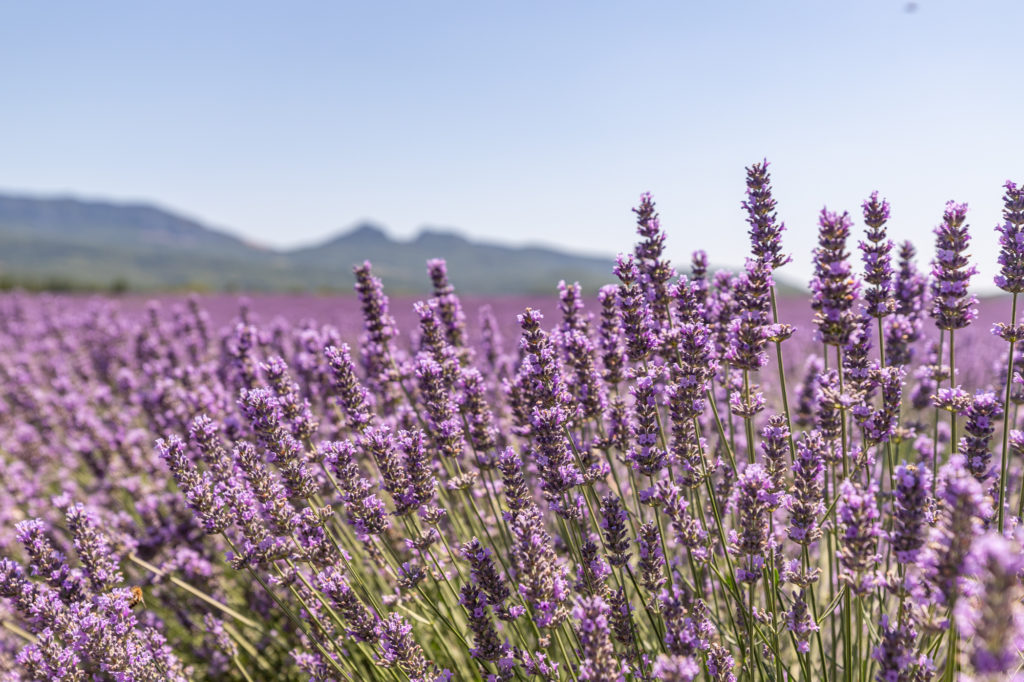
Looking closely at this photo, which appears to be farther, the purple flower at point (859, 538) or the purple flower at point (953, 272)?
the purple flower at point (953, 272)

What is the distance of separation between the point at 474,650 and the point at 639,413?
140 cm

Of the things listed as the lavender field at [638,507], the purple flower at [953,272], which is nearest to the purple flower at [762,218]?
the lavender field at [638,507]

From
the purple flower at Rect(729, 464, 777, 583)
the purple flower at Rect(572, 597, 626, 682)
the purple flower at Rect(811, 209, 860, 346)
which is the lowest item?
the purple flower at Rect(572, 597, 626, 682)

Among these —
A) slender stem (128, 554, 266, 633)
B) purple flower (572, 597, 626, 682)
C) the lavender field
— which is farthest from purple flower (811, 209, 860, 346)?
slender stem (128, 554, 266, 633)

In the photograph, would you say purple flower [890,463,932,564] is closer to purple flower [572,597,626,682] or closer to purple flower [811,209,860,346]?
purple flower [811,209,860,346]

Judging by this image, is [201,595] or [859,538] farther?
[201,595]

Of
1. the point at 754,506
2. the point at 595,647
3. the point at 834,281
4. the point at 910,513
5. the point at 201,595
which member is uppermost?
the point at 834,281

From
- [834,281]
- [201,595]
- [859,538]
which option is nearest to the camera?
[859,538]

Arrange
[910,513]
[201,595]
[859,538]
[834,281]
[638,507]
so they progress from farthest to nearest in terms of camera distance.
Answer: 1. [638,507]
2. [201,595]
3. [834,281]
4. [859,538]
5. [910,513]

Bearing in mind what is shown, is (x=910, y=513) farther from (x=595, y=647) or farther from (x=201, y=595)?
(x=201, y=595)

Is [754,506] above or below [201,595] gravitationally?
above

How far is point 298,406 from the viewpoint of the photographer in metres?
3.48

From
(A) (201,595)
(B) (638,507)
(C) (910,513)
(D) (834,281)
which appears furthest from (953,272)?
(A) (201,595)

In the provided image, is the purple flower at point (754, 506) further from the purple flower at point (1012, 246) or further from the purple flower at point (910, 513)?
the purple flower at point (1012, 246)
